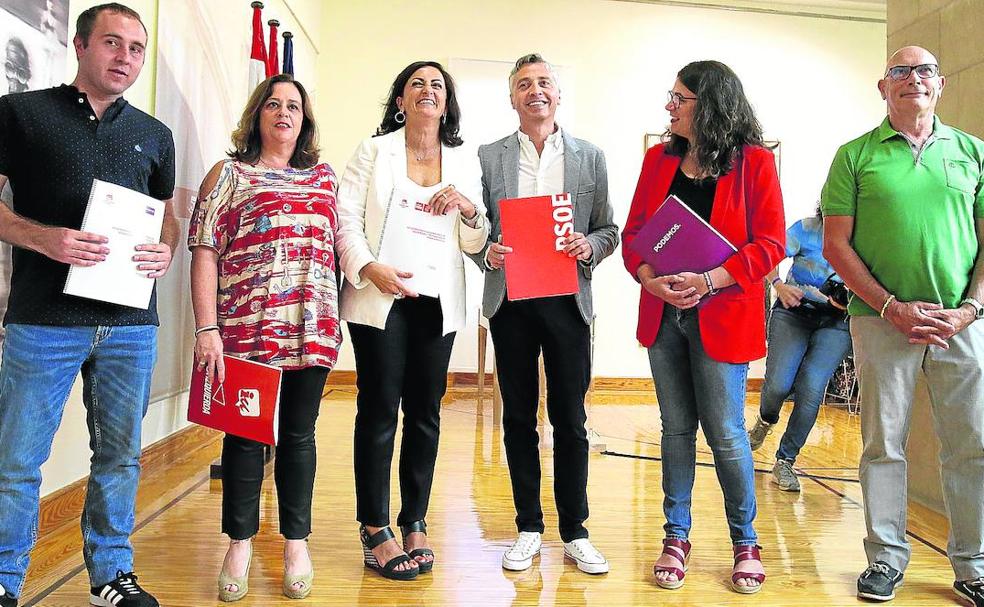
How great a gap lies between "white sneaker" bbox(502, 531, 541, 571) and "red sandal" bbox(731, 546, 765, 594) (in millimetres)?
582

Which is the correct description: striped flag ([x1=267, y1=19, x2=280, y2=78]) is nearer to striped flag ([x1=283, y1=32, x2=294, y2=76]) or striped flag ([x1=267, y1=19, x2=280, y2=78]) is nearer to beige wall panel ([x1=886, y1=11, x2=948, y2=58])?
striped flag ([x1=283, y1=32, x2=294, y2=76])

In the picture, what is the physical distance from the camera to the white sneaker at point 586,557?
2.26m

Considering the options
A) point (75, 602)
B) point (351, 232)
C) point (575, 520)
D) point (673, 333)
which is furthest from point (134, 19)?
point (575, 520)

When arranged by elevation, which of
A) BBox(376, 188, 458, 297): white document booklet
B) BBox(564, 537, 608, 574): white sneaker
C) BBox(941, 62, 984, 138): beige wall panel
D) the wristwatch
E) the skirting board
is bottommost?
BBox(564, 537, 608, 574): white sneaker

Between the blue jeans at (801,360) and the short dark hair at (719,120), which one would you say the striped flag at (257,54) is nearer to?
the short dark hair at (719,120)

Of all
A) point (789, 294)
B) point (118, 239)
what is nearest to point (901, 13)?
point (789, 294)

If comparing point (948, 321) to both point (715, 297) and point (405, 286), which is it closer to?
point (715, 297)

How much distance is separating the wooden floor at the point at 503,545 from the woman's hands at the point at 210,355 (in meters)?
0.61

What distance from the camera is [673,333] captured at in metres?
2.21

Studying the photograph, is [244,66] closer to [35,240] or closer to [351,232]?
[351,232]

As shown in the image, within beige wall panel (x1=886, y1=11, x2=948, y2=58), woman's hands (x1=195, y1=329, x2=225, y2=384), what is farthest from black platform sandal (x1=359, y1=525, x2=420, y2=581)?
beige wall panel (x1=886, y1=11, x2=948, y2=58)

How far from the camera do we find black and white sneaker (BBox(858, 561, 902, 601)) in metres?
2.12

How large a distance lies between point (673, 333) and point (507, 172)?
680 millimetres

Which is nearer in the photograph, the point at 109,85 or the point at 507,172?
the point at 109,85
